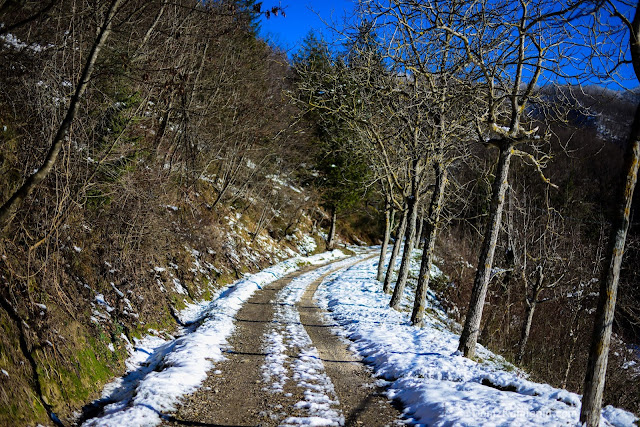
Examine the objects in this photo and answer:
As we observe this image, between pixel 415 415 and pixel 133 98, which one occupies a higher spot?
pixel 133 98

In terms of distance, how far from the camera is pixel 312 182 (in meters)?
37.3

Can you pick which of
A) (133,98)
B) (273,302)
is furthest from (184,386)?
(273,302)

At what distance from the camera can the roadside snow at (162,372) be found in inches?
207

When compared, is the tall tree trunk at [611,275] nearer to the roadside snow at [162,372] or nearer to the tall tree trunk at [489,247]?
the tall tree trunk at [489,247]

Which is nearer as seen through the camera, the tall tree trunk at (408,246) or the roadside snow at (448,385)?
the roadside snow at (448,385)

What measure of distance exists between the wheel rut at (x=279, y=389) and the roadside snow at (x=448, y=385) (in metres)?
0.47

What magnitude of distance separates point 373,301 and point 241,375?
33.0ft

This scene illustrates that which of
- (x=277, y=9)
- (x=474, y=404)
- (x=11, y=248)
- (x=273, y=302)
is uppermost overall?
(x=277, y=9)

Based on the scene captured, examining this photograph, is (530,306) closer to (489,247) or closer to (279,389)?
(489,247)

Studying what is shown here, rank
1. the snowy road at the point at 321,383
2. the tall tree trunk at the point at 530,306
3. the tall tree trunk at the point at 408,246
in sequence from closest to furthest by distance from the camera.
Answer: the snowy road at the point at 321,383 → the tall tree trunk at the point at 408,246 → the tall tree trunk at the point at 530,306

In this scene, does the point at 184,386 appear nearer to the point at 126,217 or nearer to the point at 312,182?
the point at 126,217

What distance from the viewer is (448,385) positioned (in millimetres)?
6617

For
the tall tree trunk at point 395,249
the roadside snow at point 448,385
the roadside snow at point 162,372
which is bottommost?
the roadside snow at point 162,372

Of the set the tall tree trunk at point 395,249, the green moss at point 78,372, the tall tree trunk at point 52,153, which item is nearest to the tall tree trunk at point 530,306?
the tall tree trunk at point 395,249
